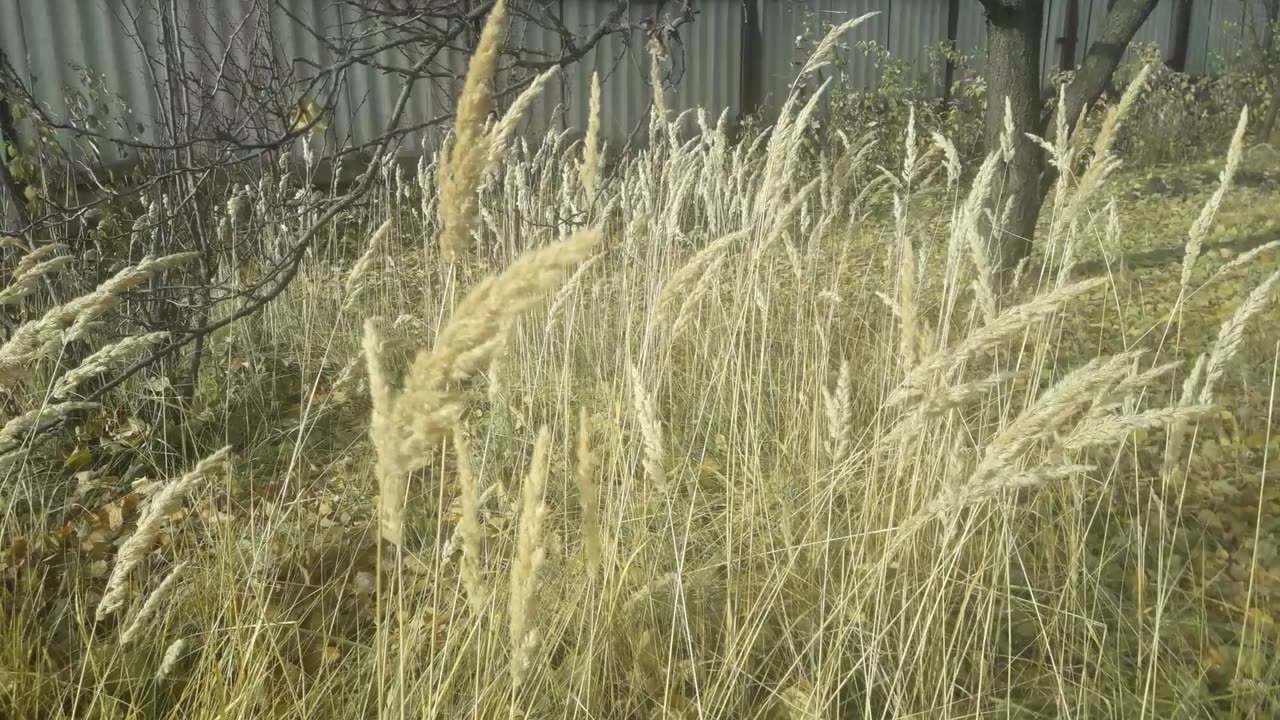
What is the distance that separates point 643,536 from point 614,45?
6.77 metres

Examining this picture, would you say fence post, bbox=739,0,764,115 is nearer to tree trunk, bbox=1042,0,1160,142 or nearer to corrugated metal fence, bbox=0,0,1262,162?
corrugated metal fence, bbox=0,0,1262,162

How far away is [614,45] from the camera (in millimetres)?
7812

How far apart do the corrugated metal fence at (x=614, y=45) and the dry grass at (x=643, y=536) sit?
3.89ft

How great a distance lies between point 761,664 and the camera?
1671 mm

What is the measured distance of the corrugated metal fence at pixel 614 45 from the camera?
A: 5.18m

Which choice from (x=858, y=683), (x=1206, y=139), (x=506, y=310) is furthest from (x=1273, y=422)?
(x=1206, y=139)

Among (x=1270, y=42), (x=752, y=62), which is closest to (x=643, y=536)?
(x=752, y=62)

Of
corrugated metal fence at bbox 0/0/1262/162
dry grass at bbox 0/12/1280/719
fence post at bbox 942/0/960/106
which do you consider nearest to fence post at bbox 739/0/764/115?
corrugated metal fence at bbox 0/0/1262/162

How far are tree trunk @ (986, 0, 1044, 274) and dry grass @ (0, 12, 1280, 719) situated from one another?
3.82 feet

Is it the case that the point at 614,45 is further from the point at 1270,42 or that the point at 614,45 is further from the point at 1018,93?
the point at 1270,42

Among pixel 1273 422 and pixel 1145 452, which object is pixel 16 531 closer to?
pixel 1145 452

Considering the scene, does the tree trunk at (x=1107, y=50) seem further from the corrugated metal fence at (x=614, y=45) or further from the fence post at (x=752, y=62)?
the fence post at (x=752, y=62)

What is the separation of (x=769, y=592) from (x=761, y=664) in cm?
13

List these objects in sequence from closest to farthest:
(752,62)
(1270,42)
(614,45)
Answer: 1. (614,45)
2. (752,62)
3. (1270,42)
